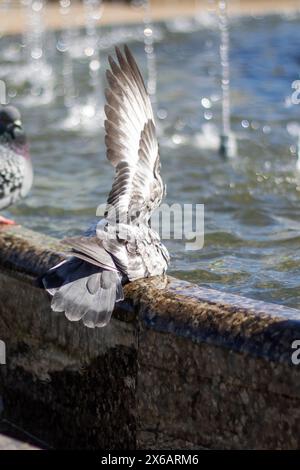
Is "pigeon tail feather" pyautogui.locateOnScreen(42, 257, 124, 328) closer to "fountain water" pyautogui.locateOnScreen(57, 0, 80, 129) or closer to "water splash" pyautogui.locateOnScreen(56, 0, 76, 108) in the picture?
"fountain water" pyautogui.locateOnScreen(57, 0, 80, 129)

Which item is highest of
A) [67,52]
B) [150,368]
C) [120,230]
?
[67,52]

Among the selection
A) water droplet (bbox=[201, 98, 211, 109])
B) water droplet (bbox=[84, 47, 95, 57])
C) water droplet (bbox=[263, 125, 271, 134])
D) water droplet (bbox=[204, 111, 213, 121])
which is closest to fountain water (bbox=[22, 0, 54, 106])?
water droplet (bbox=[84, 47, 95, 57])

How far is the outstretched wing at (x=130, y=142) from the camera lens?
4.31 m

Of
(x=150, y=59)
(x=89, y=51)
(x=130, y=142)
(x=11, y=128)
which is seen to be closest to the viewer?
(x=130, y=142)

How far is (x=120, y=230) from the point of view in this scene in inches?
159

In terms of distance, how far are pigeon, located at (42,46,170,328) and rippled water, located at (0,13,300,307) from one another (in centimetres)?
68

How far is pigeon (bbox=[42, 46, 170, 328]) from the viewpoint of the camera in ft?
12.1

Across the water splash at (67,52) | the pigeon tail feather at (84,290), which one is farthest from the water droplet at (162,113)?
the pigeon tail feather at (84,290)

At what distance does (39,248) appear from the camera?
430 cm

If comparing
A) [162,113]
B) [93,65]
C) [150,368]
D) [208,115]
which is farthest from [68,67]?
[150,368]

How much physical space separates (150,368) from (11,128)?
2.46m

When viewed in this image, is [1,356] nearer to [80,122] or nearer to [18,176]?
[18,176]

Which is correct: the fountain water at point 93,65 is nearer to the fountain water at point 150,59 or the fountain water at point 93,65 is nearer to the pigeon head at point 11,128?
the fountain water at point 150,59

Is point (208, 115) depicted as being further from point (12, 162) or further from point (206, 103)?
point (12, 162)
